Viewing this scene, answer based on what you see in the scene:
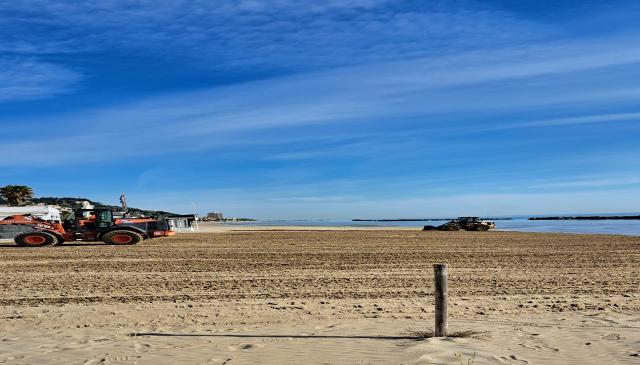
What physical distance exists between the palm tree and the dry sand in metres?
76.9

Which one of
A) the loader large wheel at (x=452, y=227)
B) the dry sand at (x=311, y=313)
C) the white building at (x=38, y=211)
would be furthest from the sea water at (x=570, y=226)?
the white building at (x=38, y=211)

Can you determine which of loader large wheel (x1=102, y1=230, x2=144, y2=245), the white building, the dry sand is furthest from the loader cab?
the white building

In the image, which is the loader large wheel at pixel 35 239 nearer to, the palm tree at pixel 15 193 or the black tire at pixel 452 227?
the black tire at pixel 452 227

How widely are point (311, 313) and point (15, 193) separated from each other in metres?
86.6

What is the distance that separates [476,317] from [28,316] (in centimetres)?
660

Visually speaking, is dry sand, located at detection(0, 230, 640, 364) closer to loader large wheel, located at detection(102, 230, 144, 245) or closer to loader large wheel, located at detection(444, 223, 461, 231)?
loader large wheel, located at detection(102, 230, 144, 245)

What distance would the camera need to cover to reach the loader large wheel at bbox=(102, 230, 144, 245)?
22953 mm

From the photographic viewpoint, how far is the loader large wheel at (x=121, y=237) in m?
23.0

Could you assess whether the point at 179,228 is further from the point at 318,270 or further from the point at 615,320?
the point at 615,320

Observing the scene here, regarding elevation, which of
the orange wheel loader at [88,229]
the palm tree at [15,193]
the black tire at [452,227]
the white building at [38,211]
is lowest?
the black tire at [452,227]

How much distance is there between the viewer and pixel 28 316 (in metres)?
8.16

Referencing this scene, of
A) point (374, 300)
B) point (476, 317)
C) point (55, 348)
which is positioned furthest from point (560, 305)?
point (55, 348)

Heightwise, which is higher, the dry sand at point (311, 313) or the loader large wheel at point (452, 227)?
the loader large wheel at point (452, 227)

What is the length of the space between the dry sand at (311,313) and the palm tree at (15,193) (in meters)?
76.9
